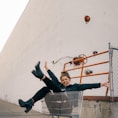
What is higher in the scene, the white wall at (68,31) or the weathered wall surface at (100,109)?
the white wall at (68,31)

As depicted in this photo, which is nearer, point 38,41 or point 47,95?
point 47,95

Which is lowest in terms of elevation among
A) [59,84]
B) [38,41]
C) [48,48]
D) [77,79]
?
[59,84]

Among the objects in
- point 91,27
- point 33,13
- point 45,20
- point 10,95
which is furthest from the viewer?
point 10,95

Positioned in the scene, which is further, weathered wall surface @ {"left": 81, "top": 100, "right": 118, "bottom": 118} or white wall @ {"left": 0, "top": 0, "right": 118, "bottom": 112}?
white wall @ {"left": 0, "top": 0, "right": 118, "bottom": 112}

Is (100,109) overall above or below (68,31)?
below

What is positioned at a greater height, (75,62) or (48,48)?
(48,48)

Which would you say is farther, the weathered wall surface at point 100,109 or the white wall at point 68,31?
the white wall at point 68,31

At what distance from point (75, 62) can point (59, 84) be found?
344cm

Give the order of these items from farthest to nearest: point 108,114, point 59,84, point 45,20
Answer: point 45,20
point 108,114
point 59,84

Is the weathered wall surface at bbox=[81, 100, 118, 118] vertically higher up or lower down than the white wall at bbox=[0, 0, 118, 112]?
lower down

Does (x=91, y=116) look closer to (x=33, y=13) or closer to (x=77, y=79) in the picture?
(x=77, y=79)

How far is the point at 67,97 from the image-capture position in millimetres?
3326

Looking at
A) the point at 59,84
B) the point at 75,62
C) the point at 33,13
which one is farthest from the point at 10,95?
the point at 59,84

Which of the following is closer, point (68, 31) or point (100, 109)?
point (100, 109)
